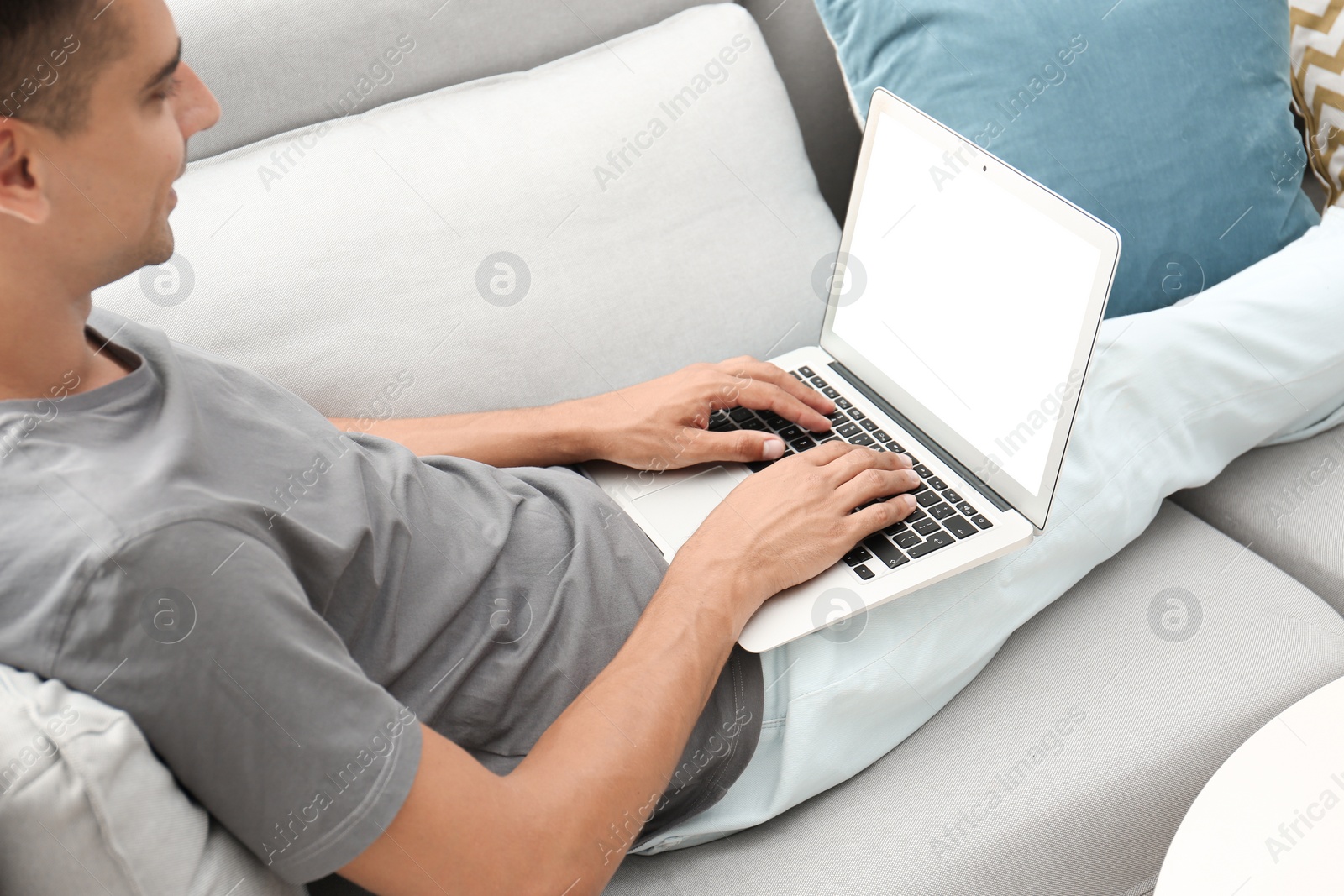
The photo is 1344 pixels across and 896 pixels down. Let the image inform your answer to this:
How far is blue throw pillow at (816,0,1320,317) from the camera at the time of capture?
4.13 feet

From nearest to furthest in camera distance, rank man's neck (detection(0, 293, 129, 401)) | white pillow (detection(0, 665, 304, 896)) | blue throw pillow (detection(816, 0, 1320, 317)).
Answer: white pillow (detection(0, 665, 304, 896)), man's neck (detection(0, 293, 129, 401)), blue throw pillow (detection(816, 0, 1320, 317))

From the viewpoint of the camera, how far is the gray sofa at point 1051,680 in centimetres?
89

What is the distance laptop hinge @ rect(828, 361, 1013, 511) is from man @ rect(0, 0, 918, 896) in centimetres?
10

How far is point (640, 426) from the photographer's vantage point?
1.06 metres

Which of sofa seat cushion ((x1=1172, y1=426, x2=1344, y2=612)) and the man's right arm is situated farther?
sofa seat cushion ((x1=1172, y1=426, x2=1344, y2=612))

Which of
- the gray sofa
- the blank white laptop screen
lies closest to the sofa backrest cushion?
the gray sofa

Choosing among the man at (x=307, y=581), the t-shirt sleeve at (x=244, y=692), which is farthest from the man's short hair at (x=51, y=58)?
the t-shirt sleeve at (x=244, y=692)

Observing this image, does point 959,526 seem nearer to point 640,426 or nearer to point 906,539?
point 906,539

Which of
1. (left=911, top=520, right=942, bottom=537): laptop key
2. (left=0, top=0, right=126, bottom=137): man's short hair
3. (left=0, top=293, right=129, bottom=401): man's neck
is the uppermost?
(left=0, top=0, right=126, bottom=137): man's short hair

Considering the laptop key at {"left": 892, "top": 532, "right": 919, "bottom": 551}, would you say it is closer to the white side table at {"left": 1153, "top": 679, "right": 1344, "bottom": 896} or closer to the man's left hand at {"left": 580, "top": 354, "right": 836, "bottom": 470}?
the man's left hand at {"left": 580, "top": 354, "right": 836, "bottom": 470}

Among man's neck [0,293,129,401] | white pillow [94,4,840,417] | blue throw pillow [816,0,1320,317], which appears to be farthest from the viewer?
blue throw pillow [816,0,1320,317]

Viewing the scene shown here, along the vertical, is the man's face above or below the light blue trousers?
above

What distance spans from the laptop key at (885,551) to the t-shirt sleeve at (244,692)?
0.47 m

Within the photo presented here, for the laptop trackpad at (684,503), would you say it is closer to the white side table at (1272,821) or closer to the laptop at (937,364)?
the laptop at (937,364)
